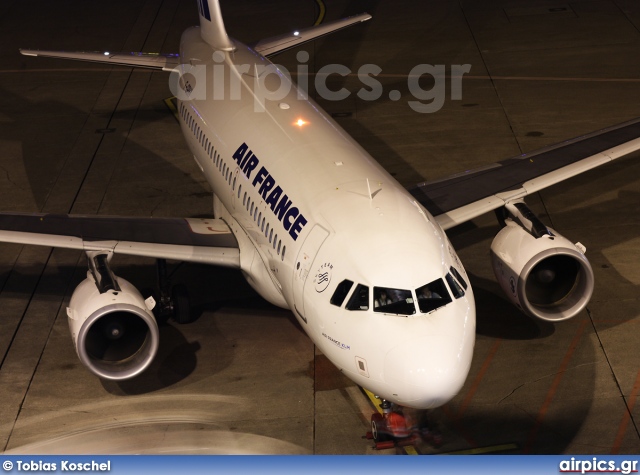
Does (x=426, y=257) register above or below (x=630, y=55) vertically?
above

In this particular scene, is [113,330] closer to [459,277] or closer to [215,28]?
[459,277]

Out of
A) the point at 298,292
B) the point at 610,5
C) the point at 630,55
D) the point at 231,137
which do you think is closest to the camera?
the point at 298,292

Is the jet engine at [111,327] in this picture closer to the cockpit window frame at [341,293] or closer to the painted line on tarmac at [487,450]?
the cockpit window frame at [341,293]

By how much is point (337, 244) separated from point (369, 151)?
43.8 feet

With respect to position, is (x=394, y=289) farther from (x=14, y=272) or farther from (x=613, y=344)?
(x=14, y=272)

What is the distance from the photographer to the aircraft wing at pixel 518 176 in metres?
21.5

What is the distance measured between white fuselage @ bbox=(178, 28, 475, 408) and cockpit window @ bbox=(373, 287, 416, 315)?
0.03 metres

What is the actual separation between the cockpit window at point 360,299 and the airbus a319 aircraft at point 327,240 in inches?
0.8

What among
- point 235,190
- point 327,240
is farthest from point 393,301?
point 235,190

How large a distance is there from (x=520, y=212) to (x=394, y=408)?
5355 mm

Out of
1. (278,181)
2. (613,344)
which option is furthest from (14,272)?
(613,344)

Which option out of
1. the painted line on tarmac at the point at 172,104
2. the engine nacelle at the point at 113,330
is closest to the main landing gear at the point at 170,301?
the engine nacelle at the point at 113,330

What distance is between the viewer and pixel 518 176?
22688mm

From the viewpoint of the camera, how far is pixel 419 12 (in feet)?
136
